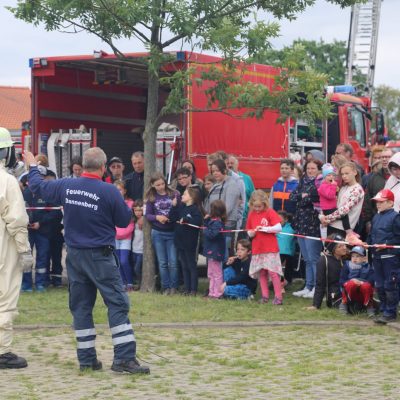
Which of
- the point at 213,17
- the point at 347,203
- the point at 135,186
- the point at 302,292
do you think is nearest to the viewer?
the point at 347,203

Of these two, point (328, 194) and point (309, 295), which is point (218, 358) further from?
point (309, 295)

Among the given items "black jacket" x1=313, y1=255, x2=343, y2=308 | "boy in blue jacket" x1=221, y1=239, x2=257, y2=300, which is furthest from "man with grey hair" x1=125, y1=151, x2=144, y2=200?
"black jacket" x1=313, y1=255, x2=343, y2=308

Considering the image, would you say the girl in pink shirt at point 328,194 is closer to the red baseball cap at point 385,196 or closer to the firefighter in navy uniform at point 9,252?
the red baseball cap at point 385,196

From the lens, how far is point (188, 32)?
1446 centimetres

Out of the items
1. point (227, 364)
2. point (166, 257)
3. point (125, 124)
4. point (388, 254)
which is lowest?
point (227, 364)

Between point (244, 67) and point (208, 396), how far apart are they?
27.0 ft

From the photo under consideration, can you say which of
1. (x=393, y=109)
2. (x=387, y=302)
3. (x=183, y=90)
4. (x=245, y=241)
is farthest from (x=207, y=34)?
(x=393, y=109)

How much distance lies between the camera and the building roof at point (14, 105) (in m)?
67.9

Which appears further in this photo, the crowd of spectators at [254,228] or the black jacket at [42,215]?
the black jacket at [42,215]

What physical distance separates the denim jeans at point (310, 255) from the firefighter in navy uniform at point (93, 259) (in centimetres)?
537

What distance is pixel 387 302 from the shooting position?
40.0 feet

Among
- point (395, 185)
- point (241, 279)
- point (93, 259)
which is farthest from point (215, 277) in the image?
point (93, 259)

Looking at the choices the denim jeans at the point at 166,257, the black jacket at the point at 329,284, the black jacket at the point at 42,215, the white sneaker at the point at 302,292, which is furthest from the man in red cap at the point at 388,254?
the black jacket at the point at 42,215

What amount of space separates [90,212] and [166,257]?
591 cm
